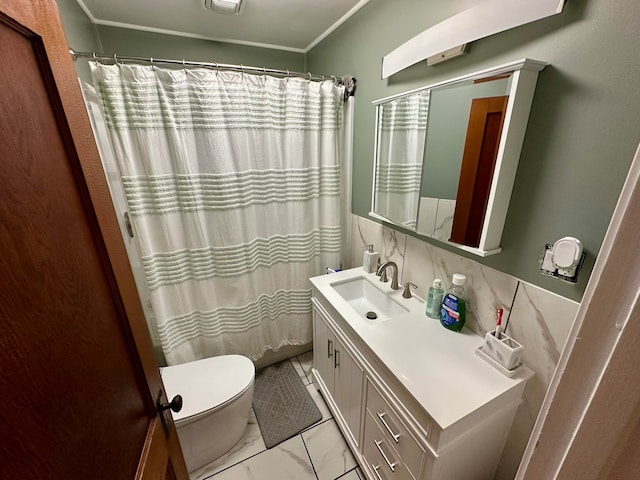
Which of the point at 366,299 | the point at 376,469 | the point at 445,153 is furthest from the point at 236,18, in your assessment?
the point at 376,469

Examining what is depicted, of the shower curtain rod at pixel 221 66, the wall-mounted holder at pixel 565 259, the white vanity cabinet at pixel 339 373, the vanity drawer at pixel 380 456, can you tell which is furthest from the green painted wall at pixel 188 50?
the vanity drawer at pixel 380 456

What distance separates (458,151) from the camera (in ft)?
3.42

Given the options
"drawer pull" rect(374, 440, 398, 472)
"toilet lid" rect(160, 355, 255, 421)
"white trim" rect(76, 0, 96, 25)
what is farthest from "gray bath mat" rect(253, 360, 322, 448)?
"white trim" rect(76, 0, 96, 25)

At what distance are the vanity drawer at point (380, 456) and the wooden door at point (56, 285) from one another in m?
0.84

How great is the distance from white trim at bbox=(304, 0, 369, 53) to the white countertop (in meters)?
1.63

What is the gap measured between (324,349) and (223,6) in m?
2.00

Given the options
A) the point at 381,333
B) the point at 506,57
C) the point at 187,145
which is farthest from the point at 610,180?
the point at 187,145

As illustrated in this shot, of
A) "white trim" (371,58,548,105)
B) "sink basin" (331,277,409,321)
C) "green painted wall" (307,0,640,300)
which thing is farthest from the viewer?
"sink basin" (331,277,409,321)

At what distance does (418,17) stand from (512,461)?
6.17 feet

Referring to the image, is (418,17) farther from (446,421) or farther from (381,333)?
(446,421)

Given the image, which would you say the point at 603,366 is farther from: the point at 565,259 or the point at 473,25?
the point at 473,25

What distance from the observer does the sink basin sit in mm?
1440

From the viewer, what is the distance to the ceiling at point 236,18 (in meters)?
1.42

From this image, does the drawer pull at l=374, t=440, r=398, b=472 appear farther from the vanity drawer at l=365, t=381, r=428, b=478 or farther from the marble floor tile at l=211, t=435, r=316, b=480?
the marble floor tile at l=211, t=435, r=316, b=480
